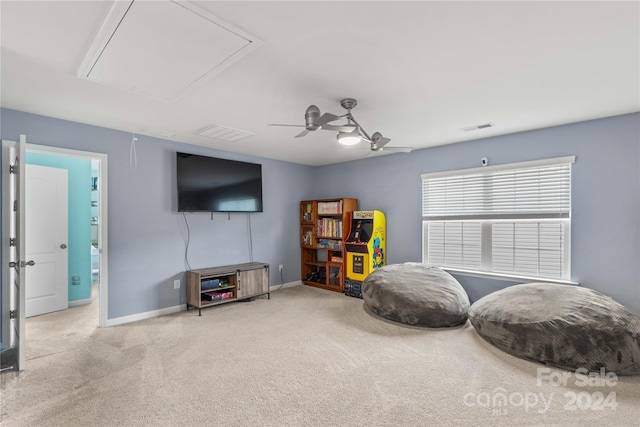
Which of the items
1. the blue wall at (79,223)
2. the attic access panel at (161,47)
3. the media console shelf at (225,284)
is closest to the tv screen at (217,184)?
the media console shelf at (225,284)

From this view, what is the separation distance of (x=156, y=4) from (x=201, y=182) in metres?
3.17

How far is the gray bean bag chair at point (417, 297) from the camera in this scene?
11.6 feet

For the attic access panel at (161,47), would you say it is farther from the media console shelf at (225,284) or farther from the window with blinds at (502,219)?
the window with blinds at (502,219)

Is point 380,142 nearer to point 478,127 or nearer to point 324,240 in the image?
point 478,127

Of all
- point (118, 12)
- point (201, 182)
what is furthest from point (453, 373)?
point (201, 182)

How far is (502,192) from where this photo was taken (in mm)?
4129

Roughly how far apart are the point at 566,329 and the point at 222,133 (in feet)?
13.8

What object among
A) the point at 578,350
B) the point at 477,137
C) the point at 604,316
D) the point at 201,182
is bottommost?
the point at 578,350

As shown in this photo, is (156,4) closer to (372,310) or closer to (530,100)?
(530,100)

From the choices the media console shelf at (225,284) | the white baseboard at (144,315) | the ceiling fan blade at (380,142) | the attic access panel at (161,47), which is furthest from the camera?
the media console shelf at (225,284)

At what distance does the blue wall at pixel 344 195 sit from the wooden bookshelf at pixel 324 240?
10.1 inches

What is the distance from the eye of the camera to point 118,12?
1.63 meters

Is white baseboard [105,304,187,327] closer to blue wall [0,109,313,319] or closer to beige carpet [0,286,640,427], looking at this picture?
blue wall [0,109,313,319]

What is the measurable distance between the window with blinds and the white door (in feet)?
17.6
